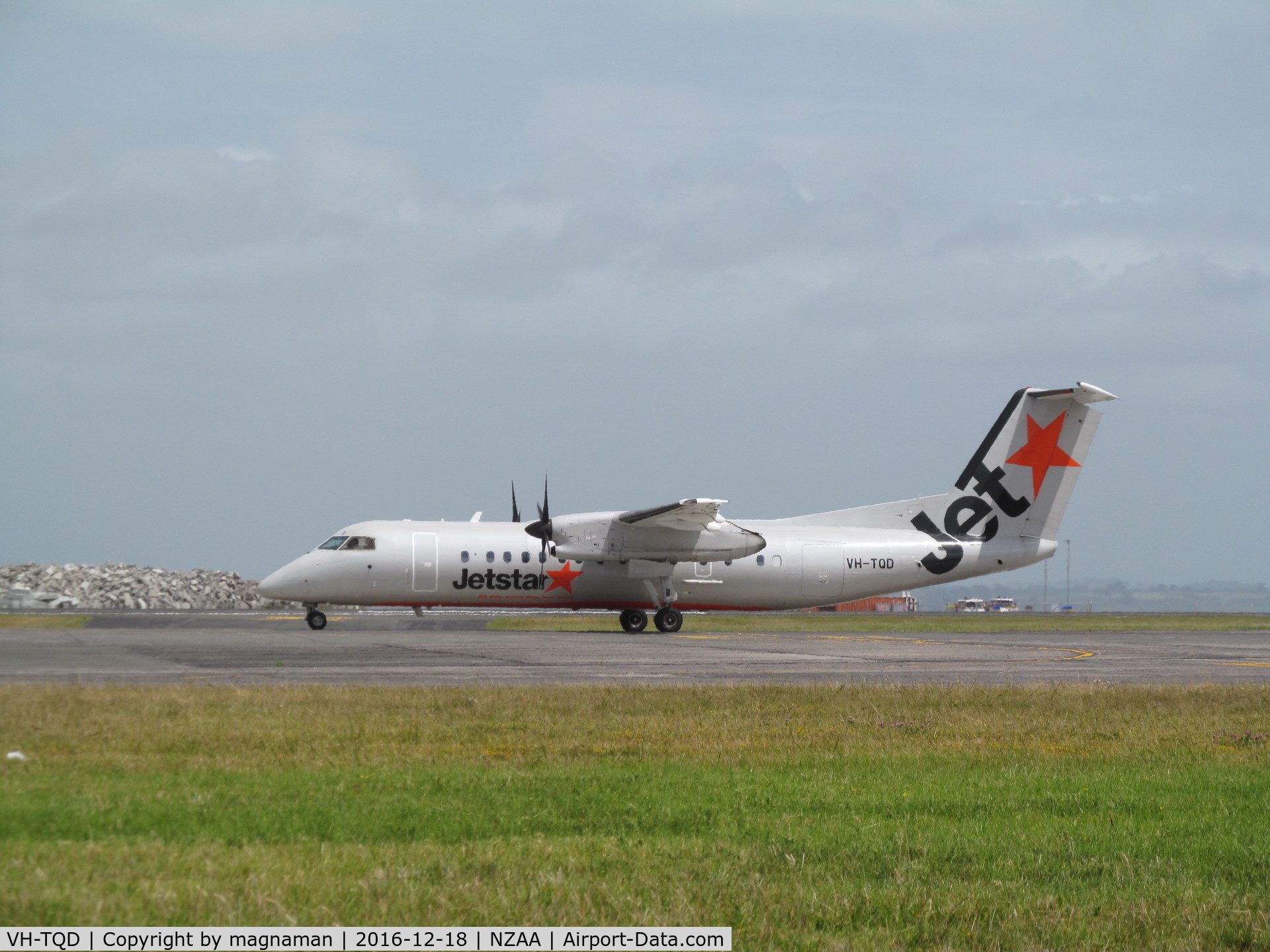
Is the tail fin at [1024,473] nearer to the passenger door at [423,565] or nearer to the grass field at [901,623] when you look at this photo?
the grass field at [901,623]

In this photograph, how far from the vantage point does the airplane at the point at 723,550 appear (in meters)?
36.5

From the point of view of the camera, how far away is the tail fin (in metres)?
38.5

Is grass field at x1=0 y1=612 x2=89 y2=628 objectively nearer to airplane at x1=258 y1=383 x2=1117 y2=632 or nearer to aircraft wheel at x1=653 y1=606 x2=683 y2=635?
airplane at x1=258 y1=383 x2=1117 y2=632

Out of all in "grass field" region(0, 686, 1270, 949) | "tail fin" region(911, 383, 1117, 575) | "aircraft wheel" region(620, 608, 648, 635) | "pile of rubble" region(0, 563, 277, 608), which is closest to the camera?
"grass field" region(0, 686, 1270, 949)

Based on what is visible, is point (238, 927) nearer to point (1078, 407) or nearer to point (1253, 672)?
point (1253, 672)

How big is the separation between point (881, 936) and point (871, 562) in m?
32.7

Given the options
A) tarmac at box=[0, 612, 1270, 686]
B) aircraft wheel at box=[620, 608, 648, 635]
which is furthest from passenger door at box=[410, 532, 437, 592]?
aircraft wheel at box=[620, 608, 648, 635]

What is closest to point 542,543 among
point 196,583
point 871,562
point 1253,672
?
point 871,562

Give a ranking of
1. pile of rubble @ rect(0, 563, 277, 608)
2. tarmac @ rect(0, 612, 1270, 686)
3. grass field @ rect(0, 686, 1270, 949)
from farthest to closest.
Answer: pile of rubble @ rect(0, 563, 277, 608) < tarmac @ rect(0, 612, 1270, 686) < grass field @ rect(0, 686, 1270, 949)

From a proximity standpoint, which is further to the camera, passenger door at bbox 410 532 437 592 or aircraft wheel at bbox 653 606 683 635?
aircraft wheel at bbox 653 606 683 635

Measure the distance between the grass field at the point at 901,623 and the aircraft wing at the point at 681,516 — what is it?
235 inches

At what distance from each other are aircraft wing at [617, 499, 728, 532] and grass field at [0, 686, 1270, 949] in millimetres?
19993

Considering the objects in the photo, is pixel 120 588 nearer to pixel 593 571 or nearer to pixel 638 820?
pixel 593 571

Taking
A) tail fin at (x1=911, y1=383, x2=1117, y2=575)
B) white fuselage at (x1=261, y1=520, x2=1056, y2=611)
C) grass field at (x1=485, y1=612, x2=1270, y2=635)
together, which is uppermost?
tail fin at (x1=911, y1=383, x2=1117, y2=575)
